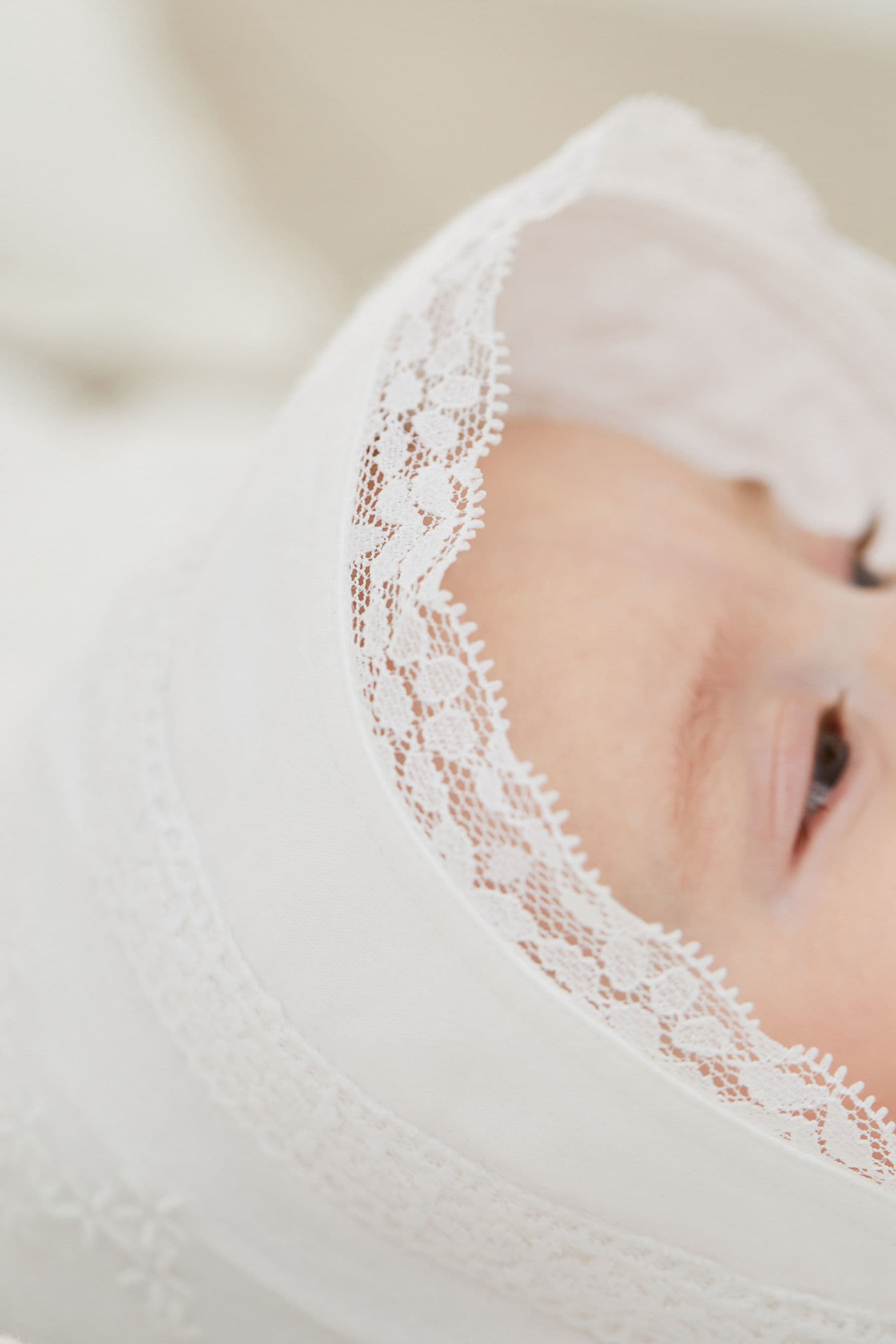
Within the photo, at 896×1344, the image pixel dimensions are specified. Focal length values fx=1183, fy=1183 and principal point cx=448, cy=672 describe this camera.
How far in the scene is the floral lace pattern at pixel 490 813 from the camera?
20.0 inches

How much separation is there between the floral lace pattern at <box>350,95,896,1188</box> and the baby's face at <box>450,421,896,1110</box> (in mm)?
27

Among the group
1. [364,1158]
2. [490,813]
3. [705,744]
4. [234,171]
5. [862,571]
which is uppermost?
[234,171]

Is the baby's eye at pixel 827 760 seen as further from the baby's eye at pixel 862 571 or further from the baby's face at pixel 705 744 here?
the baby's eye at pixel 862 571

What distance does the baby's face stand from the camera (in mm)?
583

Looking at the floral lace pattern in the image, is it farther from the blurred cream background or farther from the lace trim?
the blurred cream background

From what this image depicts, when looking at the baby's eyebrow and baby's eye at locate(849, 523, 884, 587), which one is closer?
the baby's eyebrow

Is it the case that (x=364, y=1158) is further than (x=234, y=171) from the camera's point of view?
No

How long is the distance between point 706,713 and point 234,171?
1.16m

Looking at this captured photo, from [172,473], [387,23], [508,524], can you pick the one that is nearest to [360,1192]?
[508,524]

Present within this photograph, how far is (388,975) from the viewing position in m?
0.56

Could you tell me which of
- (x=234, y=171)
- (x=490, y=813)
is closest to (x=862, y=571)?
(x=490, y=813)

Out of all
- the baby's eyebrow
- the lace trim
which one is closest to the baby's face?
the baby's eyebrow

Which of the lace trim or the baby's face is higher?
the baby's face

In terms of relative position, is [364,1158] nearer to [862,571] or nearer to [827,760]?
[827,760]
